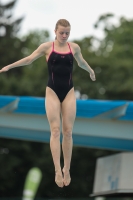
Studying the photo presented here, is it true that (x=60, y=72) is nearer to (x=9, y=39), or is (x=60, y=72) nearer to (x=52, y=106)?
(x=52, y=106)

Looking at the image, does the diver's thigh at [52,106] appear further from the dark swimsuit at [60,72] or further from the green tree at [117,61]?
the green tree at [117,61]

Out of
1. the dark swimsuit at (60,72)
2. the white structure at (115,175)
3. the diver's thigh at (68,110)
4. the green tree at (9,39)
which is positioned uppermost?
the dark swimsuit at (60,72)

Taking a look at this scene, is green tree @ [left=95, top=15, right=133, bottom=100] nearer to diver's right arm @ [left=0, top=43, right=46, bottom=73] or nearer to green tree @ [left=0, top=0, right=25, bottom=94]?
green tree @ [left=0, top=0, right=25, bottom=94]

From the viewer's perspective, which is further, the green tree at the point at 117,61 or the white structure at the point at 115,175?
the green tree at the point at 117,61

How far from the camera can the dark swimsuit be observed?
38.4 feet

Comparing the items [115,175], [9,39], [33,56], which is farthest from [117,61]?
[33,56]

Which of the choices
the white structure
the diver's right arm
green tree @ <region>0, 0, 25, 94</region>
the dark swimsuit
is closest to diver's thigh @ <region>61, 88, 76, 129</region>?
the dark swimsuit

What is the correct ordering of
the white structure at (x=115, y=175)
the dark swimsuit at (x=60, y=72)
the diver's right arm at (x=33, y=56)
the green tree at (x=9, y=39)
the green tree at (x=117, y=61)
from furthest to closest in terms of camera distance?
the green tree at (x=9, y=39), the green tree at (x=117, y=61), the white structure at (x=115, y=175), the diver's right arm at (x=33, y=56), the dark swimsuit at (x=60, y=72)

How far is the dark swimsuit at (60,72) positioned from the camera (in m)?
11.7

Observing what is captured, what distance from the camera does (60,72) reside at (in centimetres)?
1177

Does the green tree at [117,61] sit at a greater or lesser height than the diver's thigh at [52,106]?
lesser

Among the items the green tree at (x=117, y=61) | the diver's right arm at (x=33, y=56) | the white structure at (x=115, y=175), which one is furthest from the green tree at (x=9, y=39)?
the diver's right arm at (x=33, y=56)

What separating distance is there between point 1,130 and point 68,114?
573 inches

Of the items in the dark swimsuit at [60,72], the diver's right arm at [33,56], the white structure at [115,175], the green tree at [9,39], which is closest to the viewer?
the dark swimsuit at [60,72]
